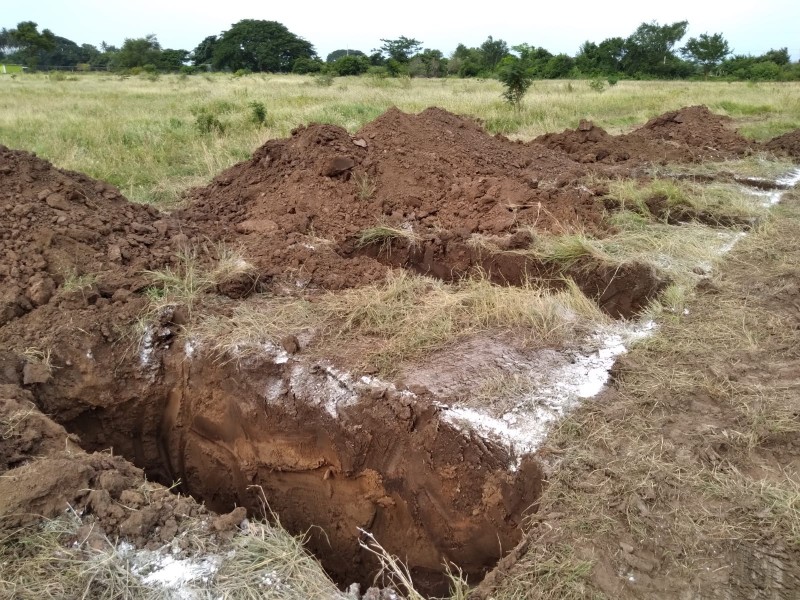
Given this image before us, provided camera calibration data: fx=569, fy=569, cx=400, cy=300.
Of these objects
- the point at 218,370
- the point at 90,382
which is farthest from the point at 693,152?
the point at 90,382

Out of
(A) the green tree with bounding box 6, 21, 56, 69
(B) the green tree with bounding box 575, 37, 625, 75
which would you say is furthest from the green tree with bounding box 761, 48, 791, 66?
(A) the green tree with bounding box 6, 21, 56, 69

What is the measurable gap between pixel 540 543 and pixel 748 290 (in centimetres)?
343

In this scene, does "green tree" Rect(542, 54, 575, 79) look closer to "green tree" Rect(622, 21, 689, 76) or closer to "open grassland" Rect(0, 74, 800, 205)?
"green tree" Rect(622, 21, 689, 76)

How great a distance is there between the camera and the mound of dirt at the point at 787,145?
30.9 feet

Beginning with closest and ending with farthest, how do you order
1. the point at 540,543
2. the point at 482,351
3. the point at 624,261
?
the point at 540,543, the point at 482,351, the point at 624,261

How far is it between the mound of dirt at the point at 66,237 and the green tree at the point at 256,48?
47133 millimetres

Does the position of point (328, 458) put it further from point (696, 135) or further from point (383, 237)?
point (696, 135)

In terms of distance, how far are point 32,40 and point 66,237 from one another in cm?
5059

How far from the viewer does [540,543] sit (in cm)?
256

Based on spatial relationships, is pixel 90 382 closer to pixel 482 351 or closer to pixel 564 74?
pixel 482 351

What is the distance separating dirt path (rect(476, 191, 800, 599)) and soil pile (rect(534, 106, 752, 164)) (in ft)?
18.5

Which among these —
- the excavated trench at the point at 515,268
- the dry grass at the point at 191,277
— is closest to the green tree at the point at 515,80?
the excavated trench at the point at 515,268

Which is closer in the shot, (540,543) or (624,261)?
(540,543)

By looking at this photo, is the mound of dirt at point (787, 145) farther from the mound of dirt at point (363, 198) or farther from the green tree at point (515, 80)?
the green tree at point (515, 80)
